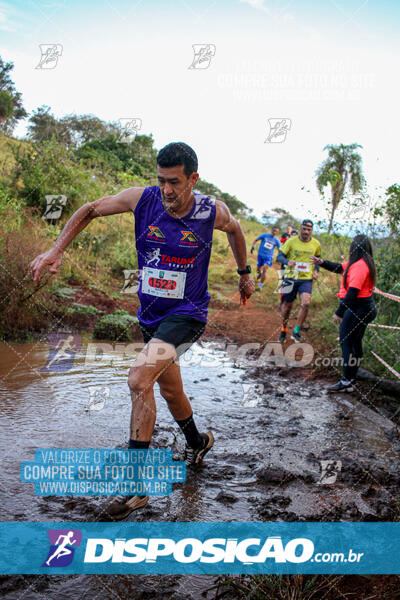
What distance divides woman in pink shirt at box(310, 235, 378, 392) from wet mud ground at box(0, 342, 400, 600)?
35cm

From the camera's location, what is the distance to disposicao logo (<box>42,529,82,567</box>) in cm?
211

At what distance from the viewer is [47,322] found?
6742 millimetres

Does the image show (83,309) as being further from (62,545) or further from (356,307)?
(62,545)

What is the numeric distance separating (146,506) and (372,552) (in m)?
1.25

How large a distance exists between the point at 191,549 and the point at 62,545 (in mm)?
634

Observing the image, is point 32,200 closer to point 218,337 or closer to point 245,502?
point 218,337

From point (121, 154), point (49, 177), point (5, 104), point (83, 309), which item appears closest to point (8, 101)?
point (5, 104)

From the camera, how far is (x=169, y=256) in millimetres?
2912

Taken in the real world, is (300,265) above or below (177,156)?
below

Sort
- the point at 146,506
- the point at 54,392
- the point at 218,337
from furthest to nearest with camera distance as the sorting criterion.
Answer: the point at 218,337
the point at 54,392
the point at 146,506

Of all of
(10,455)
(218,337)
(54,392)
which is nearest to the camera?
(10,455)

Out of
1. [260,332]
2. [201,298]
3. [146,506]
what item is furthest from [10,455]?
[260,332]

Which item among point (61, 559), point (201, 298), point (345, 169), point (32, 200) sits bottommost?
point (61, 559)

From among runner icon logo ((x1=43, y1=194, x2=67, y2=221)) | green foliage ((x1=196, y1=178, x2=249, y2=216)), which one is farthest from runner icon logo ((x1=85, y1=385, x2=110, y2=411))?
green foliage ((x1=196, y1=178, x2=249, y2=216))
